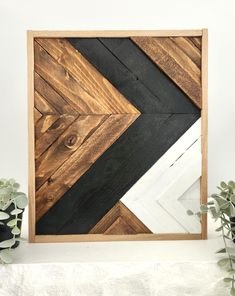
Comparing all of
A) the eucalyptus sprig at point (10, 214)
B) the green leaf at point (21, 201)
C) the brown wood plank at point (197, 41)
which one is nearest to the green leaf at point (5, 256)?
the eucalyptus sprig at point (10, 214)

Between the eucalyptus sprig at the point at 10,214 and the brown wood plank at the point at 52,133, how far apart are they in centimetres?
14

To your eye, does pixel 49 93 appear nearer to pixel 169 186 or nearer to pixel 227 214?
pixel 169 186

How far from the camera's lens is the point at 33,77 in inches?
Result: 50.8

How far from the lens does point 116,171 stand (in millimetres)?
1315

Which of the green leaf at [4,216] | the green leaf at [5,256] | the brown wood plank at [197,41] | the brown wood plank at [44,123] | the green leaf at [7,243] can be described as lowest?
the green leaf at [5,256]

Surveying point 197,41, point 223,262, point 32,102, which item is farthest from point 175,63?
point 223,262

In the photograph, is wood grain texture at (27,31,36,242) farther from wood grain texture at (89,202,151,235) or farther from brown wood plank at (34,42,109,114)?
wood grain texture at (89,202,151,235)

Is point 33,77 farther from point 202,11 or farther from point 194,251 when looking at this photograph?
point 202,11

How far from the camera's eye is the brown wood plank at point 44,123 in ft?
4.26

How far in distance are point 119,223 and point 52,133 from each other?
0.33 m

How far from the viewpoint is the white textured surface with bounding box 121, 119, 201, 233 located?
1.32 metres

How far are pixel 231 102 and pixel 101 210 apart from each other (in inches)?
30.3

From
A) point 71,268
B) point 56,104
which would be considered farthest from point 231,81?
point 71,268

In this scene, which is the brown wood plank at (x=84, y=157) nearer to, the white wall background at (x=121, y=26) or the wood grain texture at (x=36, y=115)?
the wood grain texture at (x=36, y=115)
